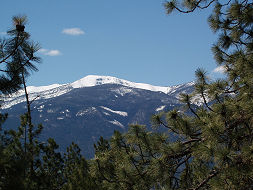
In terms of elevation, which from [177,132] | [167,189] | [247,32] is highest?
[247,32]

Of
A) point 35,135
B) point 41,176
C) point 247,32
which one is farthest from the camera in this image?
point 41,176

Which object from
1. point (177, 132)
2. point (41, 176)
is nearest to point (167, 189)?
point (177, 132)

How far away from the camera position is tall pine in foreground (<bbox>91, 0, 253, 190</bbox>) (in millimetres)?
5098

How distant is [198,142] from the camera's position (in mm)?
Result: 6270

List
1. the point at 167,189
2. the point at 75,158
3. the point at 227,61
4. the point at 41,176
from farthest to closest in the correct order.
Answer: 1. the point at 75,158
2. the point at 41,176
3. the point at 227,61
4. the point at 167,189

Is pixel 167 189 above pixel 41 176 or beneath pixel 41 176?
beneath

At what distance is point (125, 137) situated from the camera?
6543mm

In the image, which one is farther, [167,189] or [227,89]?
[227,89]

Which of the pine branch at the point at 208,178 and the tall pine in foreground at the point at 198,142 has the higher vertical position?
the tall pine in foreground at the point at 198,142

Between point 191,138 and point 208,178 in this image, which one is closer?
point 208,178

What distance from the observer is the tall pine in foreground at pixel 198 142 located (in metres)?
5.10

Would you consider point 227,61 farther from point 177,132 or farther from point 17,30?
point 17,30

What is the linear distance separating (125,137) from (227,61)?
350 cm

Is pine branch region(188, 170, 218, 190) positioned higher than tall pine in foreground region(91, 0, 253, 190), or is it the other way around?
tall pine in foreground region(91, 0, 253, 190)
